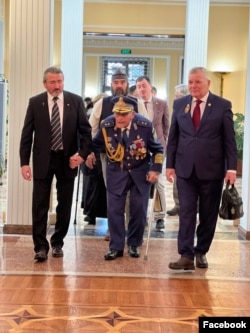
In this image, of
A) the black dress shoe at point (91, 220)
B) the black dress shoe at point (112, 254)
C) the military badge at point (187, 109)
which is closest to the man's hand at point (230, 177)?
the military badge at point (187, 109)

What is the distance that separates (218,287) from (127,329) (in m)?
1.11

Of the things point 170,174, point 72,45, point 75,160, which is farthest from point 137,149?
point 72,45

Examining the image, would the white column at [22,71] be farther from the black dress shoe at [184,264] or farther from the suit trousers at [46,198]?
the black dress shoe at [184,264]

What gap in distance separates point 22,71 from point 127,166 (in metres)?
1.62

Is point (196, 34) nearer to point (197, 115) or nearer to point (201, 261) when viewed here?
point (197, 115)

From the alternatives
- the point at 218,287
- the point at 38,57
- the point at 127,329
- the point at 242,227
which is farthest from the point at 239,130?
the point at 127,329

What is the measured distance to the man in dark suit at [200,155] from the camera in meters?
4.30

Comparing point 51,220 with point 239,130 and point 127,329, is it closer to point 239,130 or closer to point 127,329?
point 127,329

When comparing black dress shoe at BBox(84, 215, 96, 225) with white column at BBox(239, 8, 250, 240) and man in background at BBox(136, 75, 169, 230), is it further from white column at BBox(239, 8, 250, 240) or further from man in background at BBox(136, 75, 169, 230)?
white column at BBox(239, 8, 250, 240)

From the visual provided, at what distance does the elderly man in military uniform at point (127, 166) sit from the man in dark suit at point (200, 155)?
0.30 m

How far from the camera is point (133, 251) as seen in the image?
4.86 m

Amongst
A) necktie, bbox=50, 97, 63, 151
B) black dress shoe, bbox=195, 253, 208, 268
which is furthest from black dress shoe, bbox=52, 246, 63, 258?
black dress shoe, bbox=195, 253, 208, 268

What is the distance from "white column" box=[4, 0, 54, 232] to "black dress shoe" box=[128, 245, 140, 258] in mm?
1266

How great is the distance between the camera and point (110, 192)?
4.76m
